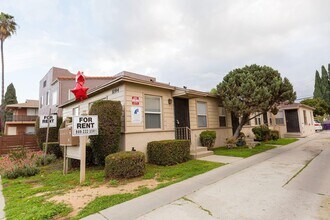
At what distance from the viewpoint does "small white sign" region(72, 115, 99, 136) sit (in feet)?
16.6

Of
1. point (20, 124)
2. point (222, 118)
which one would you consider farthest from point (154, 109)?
point (20, 124)

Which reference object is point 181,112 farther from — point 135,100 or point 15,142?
point 15,142

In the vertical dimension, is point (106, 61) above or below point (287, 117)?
above

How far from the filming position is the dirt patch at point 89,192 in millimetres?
3747

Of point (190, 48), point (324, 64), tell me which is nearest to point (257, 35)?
A: point (190, 48)

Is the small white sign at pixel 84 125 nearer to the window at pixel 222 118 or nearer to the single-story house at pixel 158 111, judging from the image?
the single-story house at pixel 158 111

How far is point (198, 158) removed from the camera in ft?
27.3

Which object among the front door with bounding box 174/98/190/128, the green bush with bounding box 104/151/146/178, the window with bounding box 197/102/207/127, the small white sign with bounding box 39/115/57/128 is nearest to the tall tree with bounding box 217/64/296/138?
the window with bounding box 197/102/207/127

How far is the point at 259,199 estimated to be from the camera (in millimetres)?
3619

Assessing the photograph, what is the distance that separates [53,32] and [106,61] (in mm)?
4454

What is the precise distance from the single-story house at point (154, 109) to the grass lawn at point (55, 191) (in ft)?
6.66

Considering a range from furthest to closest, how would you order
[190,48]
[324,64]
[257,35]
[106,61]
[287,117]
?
[324,64], [287,117], [106,61], [190,48], [257,35]

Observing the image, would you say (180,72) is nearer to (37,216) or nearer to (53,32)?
(53,32)

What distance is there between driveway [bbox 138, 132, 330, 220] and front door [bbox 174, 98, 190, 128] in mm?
4723
